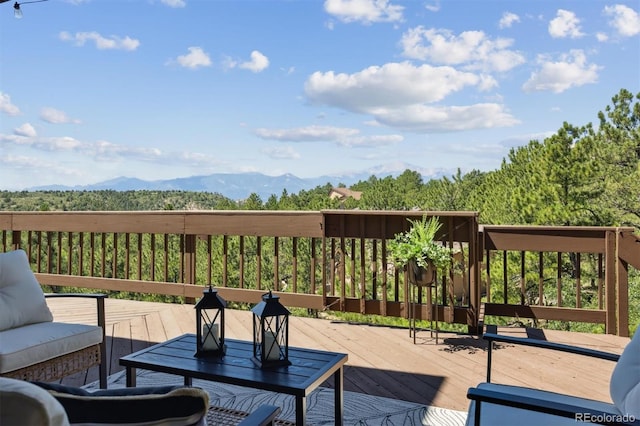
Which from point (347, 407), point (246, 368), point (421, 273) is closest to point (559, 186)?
point (421, 273)

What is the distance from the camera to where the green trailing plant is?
3871 millimetres

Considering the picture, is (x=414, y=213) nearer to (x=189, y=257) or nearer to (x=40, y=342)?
(x=189, y=257)

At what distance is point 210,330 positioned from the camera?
7.39 feet

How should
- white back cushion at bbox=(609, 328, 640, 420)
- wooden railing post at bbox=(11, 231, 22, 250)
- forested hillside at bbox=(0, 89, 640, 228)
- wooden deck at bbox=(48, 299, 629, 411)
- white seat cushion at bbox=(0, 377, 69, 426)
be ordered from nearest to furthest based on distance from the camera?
white seat cushion at bbox=(0, 377, 69, 426), white back cushion at bbox=(609, 328, 640, 420), wooden deck at bbox=(48, 299, 629, 411), wooden railing post at bbox=(11, 231, 22, 250), forested hillside at bbox=(0, 89, 640, 228)

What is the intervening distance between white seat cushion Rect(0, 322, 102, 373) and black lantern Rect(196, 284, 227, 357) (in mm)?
903

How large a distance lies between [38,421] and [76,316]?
4700 mm

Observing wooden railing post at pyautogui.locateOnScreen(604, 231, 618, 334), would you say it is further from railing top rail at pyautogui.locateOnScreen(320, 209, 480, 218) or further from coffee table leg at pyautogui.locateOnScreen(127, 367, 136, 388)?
coffee table leg at pyautogui.locateOnScreen(127, 367, 136, 388)

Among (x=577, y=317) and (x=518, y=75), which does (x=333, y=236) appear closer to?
(x=577, y=317)

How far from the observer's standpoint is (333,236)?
4.53 metres

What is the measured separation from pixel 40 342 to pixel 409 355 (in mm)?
2488

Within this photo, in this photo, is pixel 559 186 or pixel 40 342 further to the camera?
pixel 559 186

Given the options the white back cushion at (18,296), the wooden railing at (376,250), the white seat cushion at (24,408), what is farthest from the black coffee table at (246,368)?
the wooden railing at (376,250)

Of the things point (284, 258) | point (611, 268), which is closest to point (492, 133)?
point (284, 258)

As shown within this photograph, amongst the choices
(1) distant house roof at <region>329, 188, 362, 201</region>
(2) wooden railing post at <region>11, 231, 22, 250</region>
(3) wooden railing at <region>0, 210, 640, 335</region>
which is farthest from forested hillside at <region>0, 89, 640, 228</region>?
(3) wooden railing at <region>0, 210, 640, 335</region>
